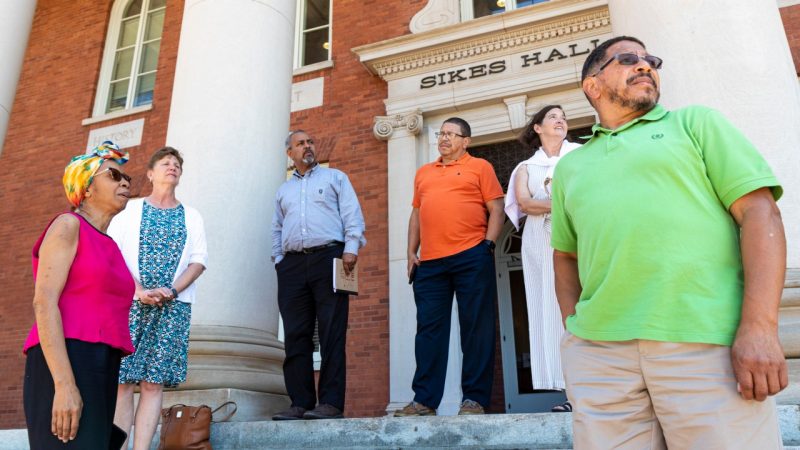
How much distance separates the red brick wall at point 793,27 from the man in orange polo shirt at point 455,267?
5.04 m

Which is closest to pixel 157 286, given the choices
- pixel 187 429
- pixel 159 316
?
pixel 159 316

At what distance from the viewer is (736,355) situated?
167 cm

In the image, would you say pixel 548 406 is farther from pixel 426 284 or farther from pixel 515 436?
pixel 515 436

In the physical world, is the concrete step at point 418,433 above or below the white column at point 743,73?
below

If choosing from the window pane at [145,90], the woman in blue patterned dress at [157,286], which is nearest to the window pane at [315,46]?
the window pane at [145,90]

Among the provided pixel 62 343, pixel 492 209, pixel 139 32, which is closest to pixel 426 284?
pixel 492 209

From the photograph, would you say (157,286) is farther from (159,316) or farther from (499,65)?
(499,65)

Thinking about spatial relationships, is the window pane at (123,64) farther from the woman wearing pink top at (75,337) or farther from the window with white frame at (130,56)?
the woman wearing pink top at (75,337)

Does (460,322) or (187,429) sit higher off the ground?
(460,322)

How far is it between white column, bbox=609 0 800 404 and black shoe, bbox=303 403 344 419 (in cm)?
265

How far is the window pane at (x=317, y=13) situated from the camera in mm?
11055

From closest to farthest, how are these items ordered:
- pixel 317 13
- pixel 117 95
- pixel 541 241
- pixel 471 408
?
pixel 471 408 < pixel 541 241 < pixel 317 13 < pixel 117 95

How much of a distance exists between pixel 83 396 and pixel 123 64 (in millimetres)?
11183

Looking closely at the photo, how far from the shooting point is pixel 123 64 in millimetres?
12266
